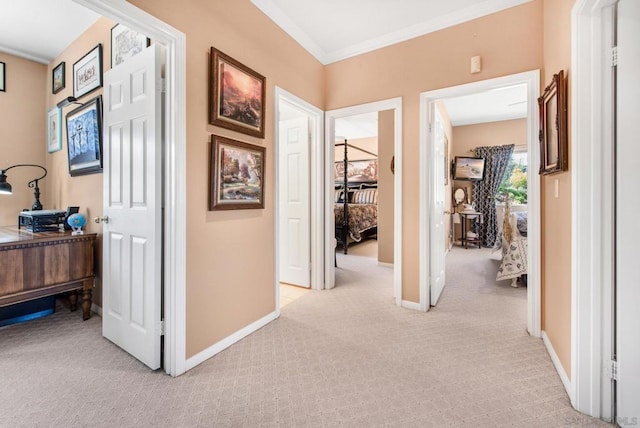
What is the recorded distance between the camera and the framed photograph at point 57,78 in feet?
9.81

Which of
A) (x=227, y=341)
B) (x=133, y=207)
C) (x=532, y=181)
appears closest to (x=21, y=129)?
(x=133, y=207)

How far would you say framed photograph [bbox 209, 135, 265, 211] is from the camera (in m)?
1.95

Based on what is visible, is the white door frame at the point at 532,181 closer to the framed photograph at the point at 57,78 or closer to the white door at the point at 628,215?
the white door at the point at 628,215

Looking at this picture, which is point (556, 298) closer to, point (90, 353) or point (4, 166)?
point (90, 353)

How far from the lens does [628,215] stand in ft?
4.25

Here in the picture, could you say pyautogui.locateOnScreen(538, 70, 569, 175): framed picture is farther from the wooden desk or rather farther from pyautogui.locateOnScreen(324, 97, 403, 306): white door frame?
the wooden desk

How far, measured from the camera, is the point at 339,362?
1888 mm

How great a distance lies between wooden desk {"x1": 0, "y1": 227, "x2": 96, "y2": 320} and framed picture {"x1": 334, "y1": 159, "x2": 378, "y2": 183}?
20.8 ft

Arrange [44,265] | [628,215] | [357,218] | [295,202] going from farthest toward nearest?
[357,218]
[295,202]
[44,265]
[628,215]

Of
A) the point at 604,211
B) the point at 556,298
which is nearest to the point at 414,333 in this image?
the point at 556,298

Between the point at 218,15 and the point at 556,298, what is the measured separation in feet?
9.96

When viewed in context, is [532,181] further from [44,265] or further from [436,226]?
[44,265]

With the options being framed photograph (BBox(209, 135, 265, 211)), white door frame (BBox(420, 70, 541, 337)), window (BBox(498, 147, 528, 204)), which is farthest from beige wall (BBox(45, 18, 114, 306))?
window (BBox(498, 147, 528, 204))

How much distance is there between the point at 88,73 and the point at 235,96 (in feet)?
5.59
